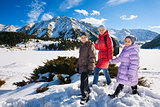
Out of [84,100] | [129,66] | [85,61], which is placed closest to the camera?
[129,66]

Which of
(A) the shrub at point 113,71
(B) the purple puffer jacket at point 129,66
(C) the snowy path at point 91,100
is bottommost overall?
(C) the snowy path at point 91,100

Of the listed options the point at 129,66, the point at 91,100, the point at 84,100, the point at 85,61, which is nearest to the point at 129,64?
the point at 129,66

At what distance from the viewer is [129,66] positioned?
231 centimetres

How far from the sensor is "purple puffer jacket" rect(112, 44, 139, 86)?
2243mm

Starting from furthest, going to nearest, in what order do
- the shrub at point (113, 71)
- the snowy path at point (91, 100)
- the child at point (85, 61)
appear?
the shrub at point (113, 71), the child at point (85, 61), the snowy path at point (91, 100)

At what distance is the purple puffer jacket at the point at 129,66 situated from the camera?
2243 millimetres

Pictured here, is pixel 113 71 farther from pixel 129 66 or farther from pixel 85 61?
pixel 85 61

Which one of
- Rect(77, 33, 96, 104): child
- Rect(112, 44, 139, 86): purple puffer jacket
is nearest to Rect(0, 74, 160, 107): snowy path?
Rect(77, 33, 96, 104): child

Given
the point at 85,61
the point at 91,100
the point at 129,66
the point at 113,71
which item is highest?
the point at 85,61

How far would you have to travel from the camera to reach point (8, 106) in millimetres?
2307

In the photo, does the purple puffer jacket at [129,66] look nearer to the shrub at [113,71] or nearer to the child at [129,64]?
the child at [129,64]

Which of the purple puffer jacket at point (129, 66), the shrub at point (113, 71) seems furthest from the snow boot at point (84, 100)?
the shrub at point (113, 71)

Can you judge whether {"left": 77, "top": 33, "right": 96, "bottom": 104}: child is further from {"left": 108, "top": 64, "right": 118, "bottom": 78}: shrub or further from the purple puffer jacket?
{"left": 108, "top": 64, "right": 118, "bottom": 78}: shrub

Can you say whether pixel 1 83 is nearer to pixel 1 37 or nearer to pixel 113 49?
pixel 113 49
